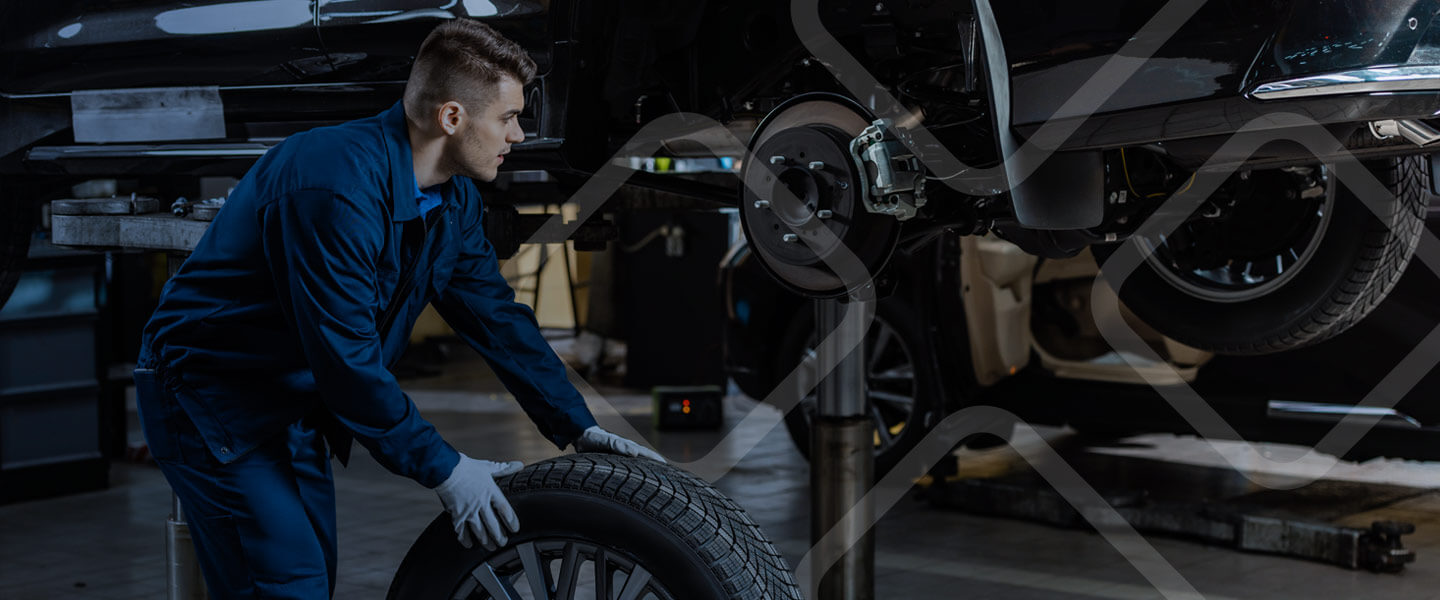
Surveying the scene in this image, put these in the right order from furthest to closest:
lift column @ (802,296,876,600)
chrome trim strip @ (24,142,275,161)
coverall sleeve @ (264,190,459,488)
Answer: lift column @ (802,296,876,600) < chrome trim strip @ (24,142,275,161) < coverall sleeve @ (264,190,459,488)

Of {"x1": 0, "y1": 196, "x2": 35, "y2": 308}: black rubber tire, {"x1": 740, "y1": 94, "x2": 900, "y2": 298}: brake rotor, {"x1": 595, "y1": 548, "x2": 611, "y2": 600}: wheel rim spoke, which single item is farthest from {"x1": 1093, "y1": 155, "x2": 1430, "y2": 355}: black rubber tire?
{"x1": 0, "y1": 196, "x2": 35, "y2": 308}: black rubber tire

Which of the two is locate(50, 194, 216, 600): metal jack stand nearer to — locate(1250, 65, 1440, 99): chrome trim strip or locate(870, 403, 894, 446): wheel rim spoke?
locate(1250, 65, 1440, 99): chrome trim strip

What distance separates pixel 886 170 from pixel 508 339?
2.76 ft

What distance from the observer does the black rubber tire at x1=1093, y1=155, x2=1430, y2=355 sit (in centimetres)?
336

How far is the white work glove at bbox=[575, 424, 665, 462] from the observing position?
241 cm

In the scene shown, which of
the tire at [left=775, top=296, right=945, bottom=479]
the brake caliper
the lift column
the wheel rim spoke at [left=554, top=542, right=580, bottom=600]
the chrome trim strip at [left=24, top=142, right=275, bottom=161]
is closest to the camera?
the wheel rim spoke at [left=554, top=542, right=580, bottom=600]

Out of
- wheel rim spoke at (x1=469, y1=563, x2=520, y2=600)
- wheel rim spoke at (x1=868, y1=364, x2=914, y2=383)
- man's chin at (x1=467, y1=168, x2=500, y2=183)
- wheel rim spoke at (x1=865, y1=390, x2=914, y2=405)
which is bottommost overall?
wheel rim spoke at (x1=865, y1=390, x2=914, y2=405)

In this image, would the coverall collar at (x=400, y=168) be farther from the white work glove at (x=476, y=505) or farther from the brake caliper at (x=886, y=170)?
the brake caliper at (x=886, y=170)

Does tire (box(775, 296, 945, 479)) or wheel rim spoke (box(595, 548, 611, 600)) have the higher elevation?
wheel rim spoke (box(595, 548, 611, 600))

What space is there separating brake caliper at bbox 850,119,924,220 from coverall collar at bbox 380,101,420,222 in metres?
0.98

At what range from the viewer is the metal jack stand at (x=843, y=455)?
3547mm

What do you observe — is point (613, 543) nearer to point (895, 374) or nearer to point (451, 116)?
point (451, 116)

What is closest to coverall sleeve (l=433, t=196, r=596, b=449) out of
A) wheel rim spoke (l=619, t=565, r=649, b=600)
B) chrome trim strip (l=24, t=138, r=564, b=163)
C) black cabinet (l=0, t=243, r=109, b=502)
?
Answer: wheel rim spoke (l=619, t=565, r=649, b=600)

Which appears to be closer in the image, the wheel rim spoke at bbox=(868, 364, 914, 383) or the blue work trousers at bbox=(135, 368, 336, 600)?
the blue work trousers at bbox=(135, 368, 336, 600)
